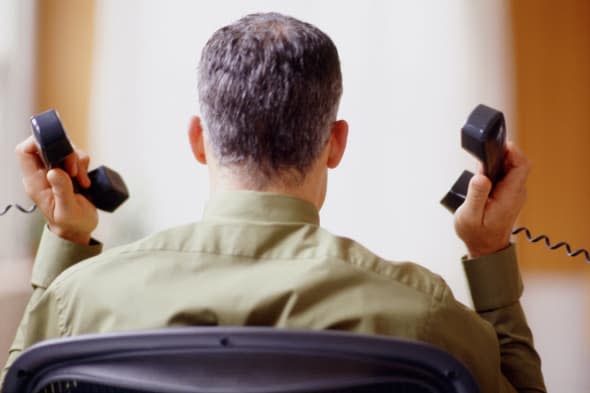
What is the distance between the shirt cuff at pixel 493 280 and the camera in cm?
96

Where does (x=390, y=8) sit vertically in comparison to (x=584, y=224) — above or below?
above

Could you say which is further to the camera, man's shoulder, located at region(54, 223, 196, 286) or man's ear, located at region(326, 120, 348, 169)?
man's ear, located at region(326, 120, 348, 169)

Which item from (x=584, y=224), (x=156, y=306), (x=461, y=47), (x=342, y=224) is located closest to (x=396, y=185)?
(x=342, y=224)

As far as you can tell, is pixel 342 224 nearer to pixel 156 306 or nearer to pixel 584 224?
pixel 584 224

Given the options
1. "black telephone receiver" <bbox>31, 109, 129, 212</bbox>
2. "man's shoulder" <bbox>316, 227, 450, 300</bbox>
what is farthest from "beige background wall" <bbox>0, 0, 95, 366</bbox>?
"man's shoulder" <bbox>316, 227, 450, 300</bbox>

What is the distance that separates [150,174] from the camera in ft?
8.98

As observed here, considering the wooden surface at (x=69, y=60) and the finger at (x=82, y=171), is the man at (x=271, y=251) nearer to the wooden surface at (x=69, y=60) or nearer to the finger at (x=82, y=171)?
the finger at (x=82, y=171)

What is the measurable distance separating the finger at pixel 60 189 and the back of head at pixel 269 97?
0.24 metres

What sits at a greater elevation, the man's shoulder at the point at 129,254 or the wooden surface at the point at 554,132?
the man's shoulder at the point at 129,254

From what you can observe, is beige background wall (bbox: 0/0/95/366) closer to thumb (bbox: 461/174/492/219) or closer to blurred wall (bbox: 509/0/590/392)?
blurred wall (bbox: 509/0/590/392)

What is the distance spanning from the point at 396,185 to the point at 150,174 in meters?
0.81

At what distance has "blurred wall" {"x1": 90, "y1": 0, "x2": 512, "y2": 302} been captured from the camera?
273 centimetres

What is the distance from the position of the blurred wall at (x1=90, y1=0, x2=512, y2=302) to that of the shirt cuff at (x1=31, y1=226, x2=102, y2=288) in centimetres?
166

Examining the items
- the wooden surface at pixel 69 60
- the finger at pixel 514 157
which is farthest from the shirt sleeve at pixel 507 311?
the wooden surface at pixel 69 60
